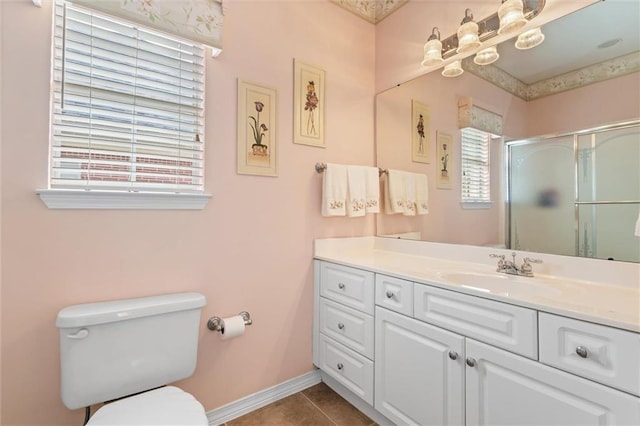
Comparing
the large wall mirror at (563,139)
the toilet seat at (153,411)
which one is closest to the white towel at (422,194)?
the large wall mirror at (563,139)

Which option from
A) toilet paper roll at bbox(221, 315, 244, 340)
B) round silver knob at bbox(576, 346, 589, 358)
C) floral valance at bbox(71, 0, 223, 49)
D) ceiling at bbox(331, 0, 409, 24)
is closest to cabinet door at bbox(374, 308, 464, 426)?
round silver knob at bbox(576, 346, 589, 358)

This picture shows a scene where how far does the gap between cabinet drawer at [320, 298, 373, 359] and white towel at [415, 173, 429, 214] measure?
2.69 feet

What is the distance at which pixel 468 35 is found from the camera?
157cm

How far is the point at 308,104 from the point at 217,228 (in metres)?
0.95

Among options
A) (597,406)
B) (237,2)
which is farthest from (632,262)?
(237,2)

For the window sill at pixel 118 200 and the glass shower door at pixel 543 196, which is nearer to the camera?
the window sill at pixel 118 200

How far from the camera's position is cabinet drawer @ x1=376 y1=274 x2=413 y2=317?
1333 millimetres

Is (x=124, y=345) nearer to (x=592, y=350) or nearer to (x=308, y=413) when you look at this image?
(x=308, y=413)

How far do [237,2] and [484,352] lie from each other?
2026 millimetres

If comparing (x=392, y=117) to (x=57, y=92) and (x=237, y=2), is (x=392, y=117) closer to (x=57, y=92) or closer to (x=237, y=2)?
(x=237, y=2)

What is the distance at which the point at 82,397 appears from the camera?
43.4 inches

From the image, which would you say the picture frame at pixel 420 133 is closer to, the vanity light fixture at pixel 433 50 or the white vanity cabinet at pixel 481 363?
the vanity light fixture at pixel 433 50

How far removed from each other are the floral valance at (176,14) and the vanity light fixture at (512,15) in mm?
1367

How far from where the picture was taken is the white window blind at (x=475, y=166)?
64.4 inches
